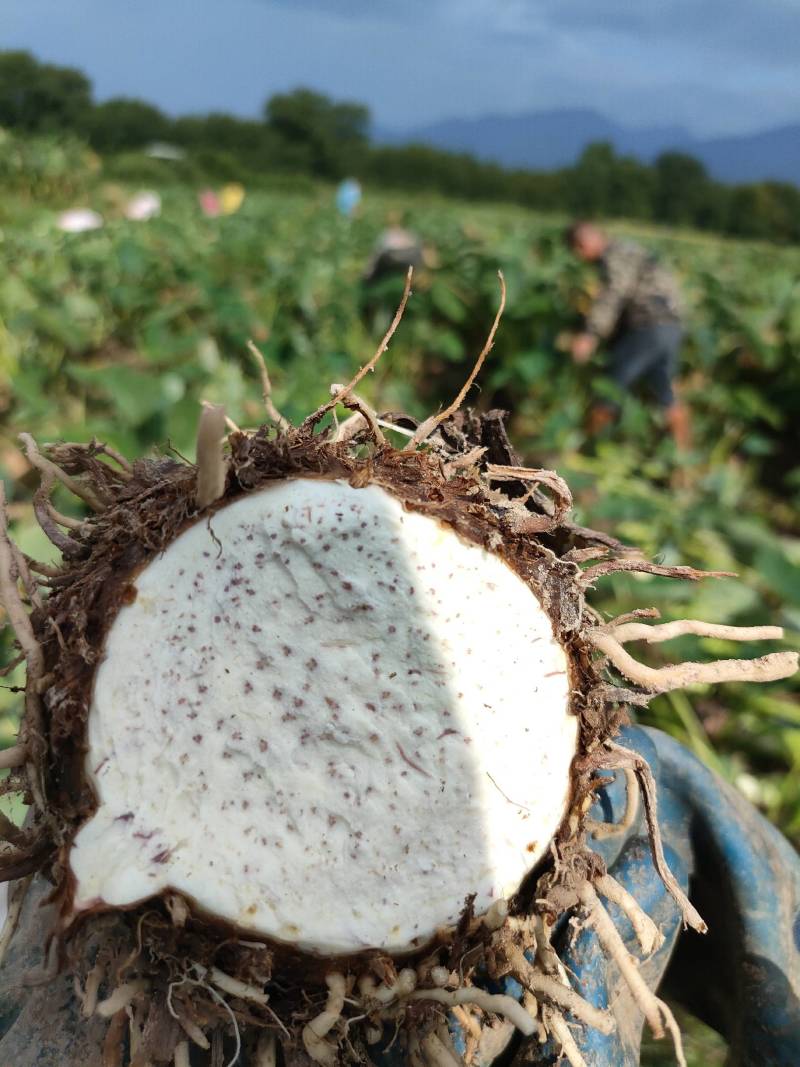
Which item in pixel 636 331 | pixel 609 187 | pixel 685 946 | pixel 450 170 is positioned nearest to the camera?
pixel 685 946

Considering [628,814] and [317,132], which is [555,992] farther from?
[317,132]

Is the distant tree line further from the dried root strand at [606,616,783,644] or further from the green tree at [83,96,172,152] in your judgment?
the dried root strand at [606,616,783,644]

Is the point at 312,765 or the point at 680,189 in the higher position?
the point at 312,765

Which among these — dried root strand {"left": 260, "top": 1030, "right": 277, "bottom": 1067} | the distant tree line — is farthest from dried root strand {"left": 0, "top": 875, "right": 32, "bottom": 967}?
the distant tree line

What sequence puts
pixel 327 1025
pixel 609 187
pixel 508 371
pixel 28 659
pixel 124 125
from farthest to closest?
pixel 609 187 < pixel 124 125 < pixel 508 371 < pixel 28 659 < pixel 327 1025

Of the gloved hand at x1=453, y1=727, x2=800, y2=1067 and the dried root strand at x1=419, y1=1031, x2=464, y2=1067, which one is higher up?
the dried root strand at x1=419, y1=1031, x2=464, y2=1067

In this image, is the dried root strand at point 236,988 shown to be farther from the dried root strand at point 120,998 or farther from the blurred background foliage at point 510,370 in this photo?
the blurred background foliage at point 510,370

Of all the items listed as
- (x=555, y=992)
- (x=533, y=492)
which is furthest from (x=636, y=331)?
(x=555, y=992)

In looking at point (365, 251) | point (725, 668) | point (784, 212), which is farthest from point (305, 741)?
point (784, 212)
